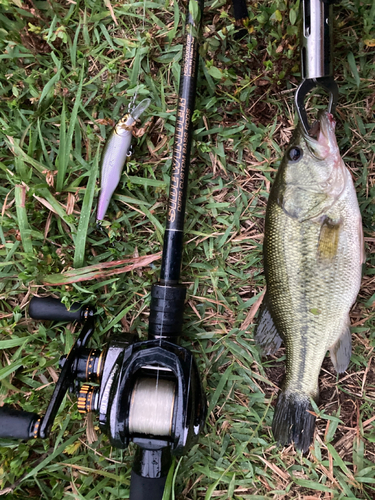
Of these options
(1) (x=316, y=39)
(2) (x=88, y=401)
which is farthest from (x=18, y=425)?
(1) (x=316, y=39)

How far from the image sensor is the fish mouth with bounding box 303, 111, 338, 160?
5.97 ft

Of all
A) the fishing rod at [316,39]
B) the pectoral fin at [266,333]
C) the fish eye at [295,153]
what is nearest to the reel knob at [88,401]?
the pectoral fin at [266,333]

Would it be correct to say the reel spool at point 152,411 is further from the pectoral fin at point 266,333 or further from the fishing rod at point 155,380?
the pectoral fin at point 266,333

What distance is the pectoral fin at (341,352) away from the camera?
2002 millimetres

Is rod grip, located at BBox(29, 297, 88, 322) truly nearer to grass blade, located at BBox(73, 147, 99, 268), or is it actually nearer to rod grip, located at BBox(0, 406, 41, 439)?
grass blade, located at BBox(73, 147, 99, 268)

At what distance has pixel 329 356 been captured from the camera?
85.7 inches

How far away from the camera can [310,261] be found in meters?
1.87

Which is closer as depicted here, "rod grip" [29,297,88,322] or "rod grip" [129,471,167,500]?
"rod grip" [129,471,167,500]

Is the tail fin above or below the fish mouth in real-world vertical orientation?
below

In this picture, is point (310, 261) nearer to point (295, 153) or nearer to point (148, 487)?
point (295, 153)

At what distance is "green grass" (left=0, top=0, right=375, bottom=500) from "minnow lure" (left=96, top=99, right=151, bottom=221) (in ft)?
0.30

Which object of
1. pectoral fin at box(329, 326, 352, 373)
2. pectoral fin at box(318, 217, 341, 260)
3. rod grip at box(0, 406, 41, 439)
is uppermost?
pectoral fin at box(318, 217, 341, 260)

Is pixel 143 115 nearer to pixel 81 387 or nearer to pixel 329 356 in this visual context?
pixel 81 387

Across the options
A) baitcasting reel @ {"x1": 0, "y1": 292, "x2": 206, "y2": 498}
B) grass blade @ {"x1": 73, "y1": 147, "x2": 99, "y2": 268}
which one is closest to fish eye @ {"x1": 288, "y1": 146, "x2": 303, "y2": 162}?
baitcasting reel @ {"x1": 0, "y1": 292, "x2": 206, "y2": 498}
